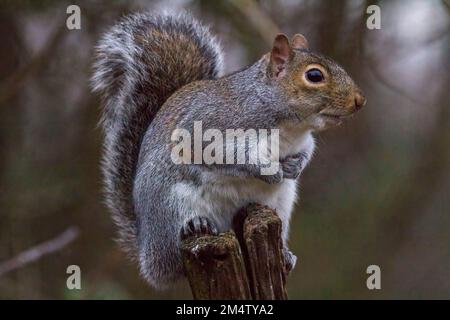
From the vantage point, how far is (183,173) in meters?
3.25

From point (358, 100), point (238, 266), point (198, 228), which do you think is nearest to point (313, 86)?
point (358, 100)

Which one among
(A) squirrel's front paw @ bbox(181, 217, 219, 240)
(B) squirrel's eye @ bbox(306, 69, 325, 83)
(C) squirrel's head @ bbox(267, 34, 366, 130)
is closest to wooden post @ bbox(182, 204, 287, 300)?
(A) squirrel's front paw @ bbox(181, 217, 219, 240)

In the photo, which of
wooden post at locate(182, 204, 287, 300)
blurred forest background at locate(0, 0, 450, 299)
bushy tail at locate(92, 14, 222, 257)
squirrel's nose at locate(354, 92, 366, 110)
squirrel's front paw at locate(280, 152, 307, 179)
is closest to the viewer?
wooden post at locate(182, 204, 287, 300)

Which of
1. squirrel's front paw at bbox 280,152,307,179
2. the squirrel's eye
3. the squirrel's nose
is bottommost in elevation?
squirrel's front paw at bbox 280,152,307,179

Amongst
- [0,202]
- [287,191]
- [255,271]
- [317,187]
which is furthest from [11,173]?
[255,271]

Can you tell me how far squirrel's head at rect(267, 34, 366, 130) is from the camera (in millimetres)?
3115

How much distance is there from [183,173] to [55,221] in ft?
7.68

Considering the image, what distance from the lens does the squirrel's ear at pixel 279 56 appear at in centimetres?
327

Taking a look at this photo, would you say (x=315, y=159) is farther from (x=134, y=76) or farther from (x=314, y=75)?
(x=314, y=75)

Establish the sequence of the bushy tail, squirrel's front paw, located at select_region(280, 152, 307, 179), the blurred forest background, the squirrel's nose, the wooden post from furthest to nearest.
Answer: the blurred forest background → the bushy tail → squirrel's front paw, located at select_region(280, 152, 307, 179) → the squirrel's nose → the wooden post

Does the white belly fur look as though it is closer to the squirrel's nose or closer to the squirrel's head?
the squirrel's head

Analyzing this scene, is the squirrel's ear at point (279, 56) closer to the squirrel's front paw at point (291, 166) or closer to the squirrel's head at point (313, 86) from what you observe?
the squirrel's head at point (313, 86)

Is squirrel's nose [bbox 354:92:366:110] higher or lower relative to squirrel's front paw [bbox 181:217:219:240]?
higher

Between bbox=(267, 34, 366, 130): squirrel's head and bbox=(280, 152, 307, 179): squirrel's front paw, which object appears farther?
bbox=(280, 152, 307, 179): squirrel's front paw
